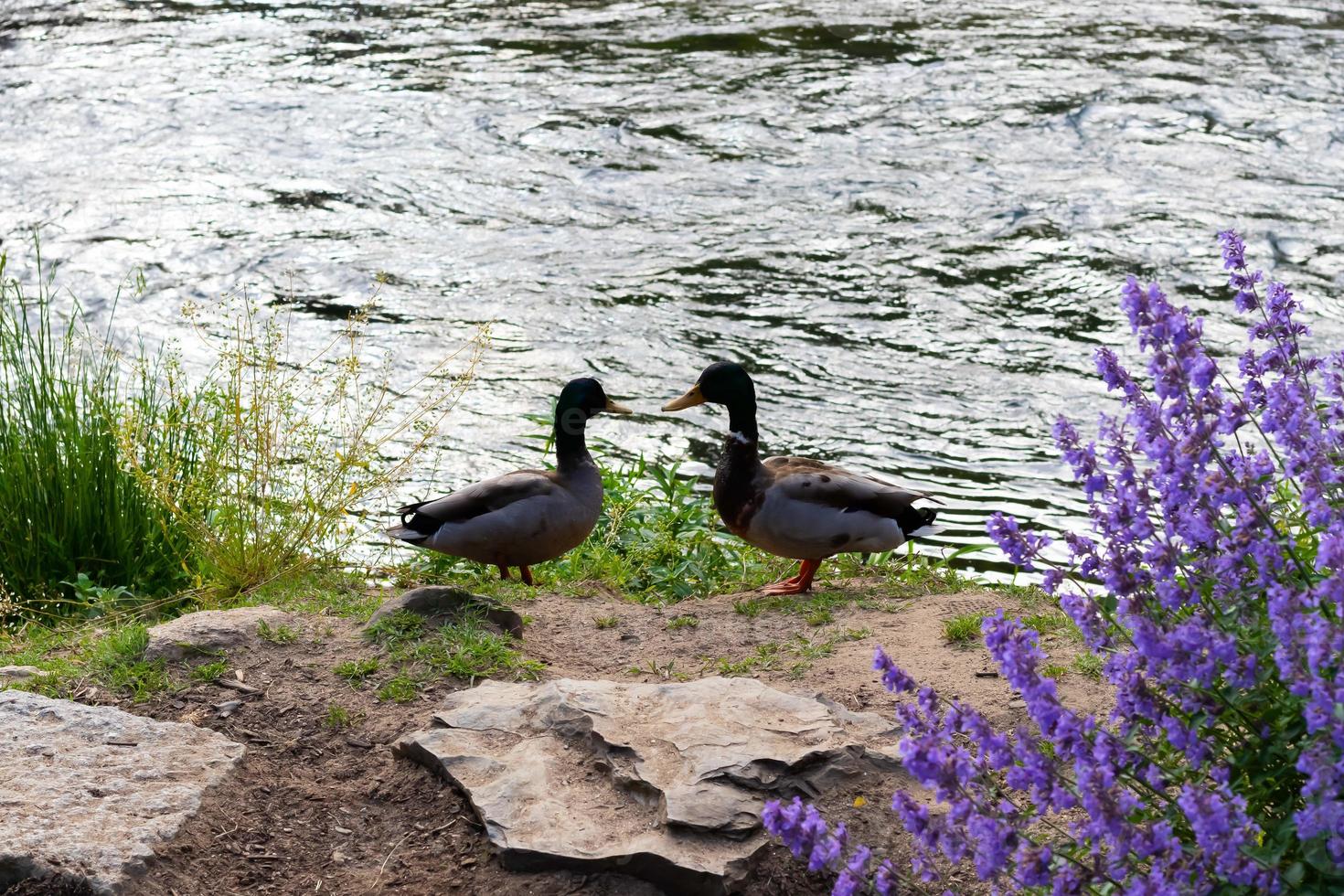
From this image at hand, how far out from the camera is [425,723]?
13.3ft

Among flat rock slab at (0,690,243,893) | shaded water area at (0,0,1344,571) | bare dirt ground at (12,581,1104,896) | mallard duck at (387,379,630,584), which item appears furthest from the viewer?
shaded water area at (0,0,1344,571)

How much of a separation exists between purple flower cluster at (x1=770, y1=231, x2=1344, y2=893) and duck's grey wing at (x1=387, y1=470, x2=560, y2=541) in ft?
10.0

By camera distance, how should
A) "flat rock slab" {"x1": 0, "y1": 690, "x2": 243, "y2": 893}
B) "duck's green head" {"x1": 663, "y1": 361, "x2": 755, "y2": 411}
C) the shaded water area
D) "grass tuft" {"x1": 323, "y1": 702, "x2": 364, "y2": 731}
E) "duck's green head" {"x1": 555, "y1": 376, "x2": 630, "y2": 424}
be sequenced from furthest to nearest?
the shaded water area < "duck's green head" {"x1": 663, "y1": 361, "x2": 755, "y2": 411} < "duck's green head" {"x1": 555, "y1": 376, "x2": 630, "y2": 424} < "grass tuft" {"x1": 323, "y1": 702, "x2": 364, "y2": 731} < "flat rock slab" {"x1": 0, "y1": 690, "x2": 243, "y2": 893}

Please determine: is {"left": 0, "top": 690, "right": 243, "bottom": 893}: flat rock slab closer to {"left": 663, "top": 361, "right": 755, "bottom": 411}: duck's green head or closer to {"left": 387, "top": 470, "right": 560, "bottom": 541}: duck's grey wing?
{"left": 387, "top": 470, "right": 560, "bottom": 541}: duck's grey wing

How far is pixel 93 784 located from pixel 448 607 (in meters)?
1.32

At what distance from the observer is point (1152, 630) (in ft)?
7.52

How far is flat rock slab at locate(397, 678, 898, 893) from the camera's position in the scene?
341 cm

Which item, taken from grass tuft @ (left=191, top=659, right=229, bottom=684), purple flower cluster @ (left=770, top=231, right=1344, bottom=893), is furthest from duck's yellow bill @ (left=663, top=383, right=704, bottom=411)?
purple flower cluster @ (left=770, top=231, right=1344, bottom=893)

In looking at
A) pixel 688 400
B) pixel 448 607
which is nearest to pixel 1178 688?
pixel 448 607

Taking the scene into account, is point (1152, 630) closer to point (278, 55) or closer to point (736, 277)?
point (736, 277)

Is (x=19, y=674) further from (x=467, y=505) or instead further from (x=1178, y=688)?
(x=1178, y=688)

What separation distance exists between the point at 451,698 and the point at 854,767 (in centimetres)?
109

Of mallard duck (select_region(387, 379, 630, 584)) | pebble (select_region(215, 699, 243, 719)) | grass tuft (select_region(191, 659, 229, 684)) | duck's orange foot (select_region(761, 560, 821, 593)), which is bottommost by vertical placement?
duck's orange foot (select_region(761, 560, 821, 593))

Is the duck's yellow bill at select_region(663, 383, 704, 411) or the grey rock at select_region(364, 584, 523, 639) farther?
the duck's yellow bill at select_region(663, 383, 704, 411)
